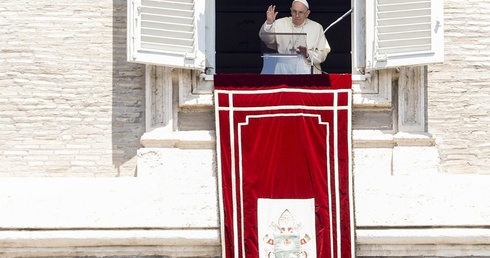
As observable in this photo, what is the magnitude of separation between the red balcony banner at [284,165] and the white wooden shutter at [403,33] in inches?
12.5

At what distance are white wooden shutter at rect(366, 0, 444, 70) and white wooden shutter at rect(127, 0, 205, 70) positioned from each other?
1202mm

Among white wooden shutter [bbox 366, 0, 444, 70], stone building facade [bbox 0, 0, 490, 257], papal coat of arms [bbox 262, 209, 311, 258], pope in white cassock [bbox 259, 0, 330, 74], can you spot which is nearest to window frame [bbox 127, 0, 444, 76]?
white wooden shutter [bbox 366, 0, 444, 70]

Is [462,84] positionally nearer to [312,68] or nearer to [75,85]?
[312,68]

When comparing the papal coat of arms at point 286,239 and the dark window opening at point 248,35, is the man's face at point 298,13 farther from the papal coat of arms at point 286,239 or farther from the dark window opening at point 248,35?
the dark window opening at point 248,35

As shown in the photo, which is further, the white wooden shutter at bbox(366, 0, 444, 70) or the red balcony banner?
the white wooden shutter at bbox(366, 0, 444, 70)

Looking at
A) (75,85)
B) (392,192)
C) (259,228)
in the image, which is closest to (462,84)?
(392,192)

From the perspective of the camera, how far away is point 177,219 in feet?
38.6

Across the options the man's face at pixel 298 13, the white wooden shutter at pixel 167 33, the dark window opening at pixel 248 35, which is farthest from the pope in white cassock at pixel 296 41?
the dark window opening at pixel 248 35

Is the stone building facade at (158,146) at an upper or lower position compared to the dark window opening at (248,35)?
lower

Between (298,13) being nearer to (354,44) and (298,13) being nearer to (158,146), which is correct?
(354,44)

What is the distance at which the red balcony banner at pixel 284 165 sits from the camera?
467 inches

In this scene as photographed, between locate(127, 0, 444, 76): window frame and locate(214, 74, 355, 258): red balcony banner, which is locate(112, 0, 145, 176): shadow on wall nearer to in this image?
locate(127, 0, 444, 76): window frame

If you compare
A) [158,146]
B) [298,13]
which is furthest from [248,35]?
[158,146]

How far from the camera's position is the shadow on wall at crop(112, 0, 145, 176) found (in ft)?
40.5
